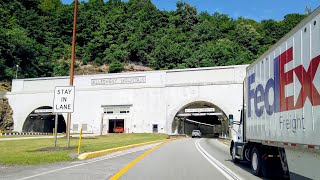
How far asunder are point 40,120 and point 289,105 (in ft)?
265

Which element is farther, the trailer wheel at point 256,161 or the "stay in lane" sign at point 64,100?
the "stay in lane" sign at point 64,100

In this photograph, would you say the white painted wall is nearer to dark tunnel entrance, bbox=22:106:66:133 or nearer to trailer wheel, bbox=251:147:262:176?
dark tunnel entrance, bbox=22:106:66:133

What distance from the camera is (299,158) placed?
8.23m

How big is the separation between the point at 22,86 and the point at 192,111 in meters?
38.5

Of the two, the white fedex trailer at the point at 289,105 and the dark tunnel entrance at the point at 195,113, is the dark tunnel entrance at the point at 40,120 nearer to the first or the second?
the dark tunnel entrance at the point at 195,113

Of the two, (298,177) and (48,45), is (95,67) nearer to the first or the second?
(48,45)

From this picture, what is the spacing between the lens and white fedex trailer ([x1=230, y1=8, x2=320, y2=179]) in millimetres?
7566

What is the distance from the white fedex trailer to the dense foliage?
274 ft

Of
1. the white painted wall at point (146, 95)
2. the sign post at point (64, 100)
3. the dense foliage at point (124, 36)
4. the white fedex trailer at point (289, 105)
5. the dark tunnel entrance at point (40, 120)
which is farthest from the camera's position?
the dense foliage at point (124, 36)

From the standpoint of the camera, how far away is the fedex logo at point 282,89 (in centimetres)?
765

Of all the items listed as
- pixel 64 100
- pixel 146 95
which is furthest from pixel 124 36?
pixel 64 100

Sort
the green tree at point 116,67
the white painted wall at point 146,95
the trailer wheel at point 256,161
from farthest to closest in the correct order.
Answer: the green tree at point 116,67 → the white painted wall at point 146,95 → the trailer wheel at point 256,161

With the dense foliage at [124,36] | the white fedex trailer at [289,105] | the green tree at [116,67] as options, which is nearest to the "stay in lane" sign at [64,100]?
the white fedex trailer at [289,105]

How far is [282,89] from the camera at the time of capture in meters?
9.54
